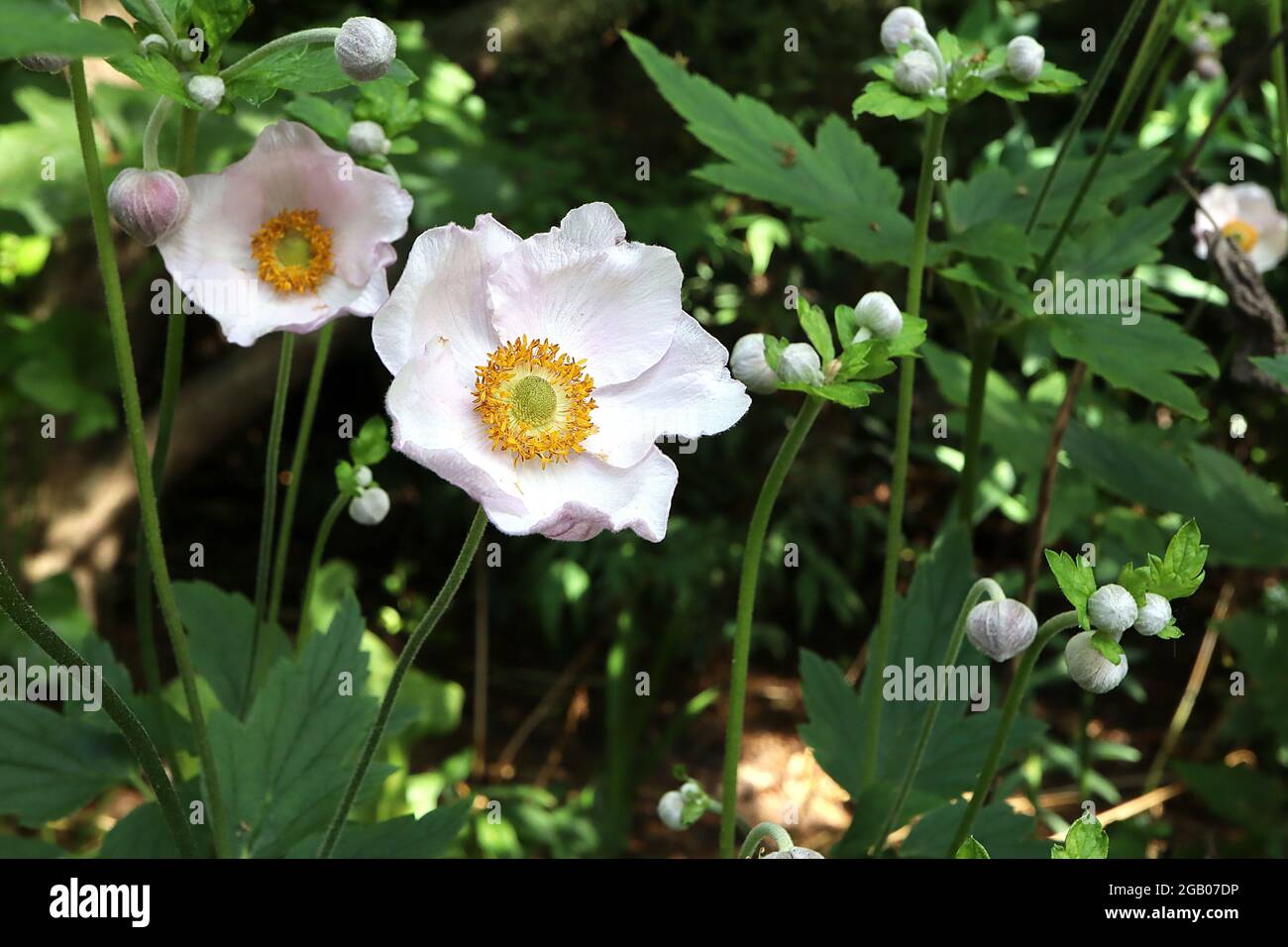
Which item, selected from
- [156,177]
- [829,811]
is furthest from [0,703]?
[829,811]

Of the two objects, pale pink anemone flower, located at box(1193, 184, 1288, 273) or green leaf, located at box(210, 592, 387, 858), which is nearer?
green leaf, located at box(210, 592, 387, 858)

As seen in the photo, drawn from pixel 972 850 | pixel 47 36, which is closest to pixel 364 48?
pixel 47 36

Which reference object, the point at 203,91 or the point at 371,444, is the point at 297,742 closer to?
the point at 371,444

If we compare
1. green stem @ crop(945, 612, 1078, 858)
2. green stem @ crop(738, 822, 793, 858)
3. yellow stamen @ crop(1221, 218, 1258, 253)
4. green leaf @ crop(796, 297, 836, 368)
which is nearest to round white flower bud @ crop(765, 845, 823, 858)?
green stem @ crop(738, 822, 793, 858)

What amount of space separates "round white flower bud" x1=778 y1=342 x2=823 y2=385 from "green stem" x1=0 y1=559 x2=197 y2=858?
0.49 m

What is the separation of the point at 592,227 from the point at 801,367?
18cm

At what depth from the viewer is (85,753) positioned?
3.80ft

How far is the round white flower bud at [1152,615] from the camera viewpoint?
79 cm

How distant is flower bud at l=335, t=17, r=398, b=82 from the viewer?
2.66 ft

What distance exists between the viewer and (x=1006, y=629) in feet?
2.87

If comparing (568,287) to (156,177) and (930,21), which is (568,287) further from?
(930,21)

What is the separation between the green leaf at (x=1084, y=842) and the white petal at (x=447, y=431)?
1.31ft

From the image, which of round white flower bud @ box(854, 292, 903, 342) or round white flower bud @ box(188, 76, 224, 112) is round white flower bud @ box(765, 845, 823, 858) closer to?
round white flower bud @ box(854, 292, 903, 342)
